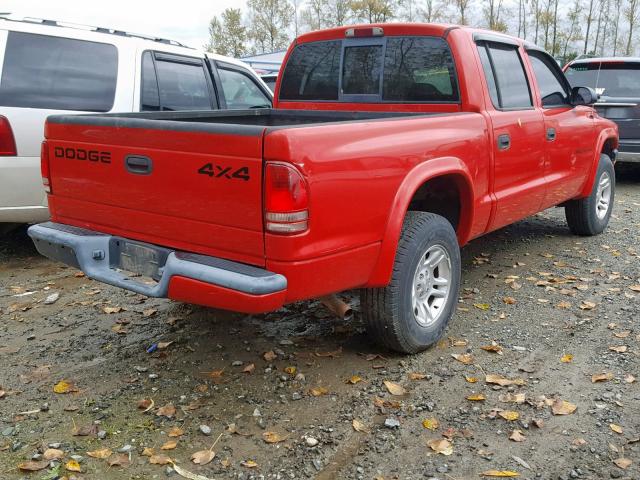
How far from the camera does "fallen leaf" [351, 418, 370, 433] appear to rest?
309cm

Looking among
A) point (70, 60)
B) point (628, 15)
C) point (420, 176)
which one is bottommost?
point (420, 176)

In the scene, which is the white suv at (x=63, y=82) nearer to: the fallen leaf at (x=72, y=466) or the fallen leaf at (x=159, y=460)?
the fallen leaf at (x=72, y=466)

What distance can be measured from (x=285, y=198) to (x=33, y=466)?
1.59 meters

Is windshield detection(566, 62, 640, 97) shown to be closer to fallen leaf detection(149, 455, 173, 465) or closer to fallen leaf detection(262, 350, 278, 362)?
fallen leaf detection(262, 350, 278, 362)

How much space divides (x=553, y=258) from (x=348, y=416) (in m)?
3.44

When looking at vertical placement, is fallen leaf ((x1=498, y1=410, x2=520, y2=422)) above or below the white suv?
below

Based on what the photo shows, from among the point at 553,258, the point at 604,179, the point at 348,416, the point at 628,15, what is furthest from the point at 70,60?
the point at 628,15

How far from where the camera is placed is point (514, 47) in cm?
507

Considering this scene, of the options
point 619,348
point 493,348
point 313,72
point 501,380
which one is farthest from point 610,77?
point 501,380

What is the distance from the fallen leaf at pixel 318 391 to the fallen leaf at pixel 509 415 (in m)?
0.90

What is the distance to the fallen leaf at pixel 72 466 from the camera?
2.78m

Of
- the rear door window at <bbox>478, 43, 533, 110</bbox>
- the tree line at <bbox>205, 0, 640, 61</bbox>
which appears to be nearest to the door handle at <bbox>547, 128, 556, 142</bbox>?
the rear door window at <bbox>478, 43, 533, 110</bbox>

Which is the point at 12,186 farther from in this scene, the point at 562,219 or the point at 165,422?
the point at 562,219

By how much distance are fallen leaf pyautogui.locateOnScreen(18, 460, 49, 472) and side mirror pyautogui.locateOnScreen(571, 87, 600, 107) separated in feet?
16.5
